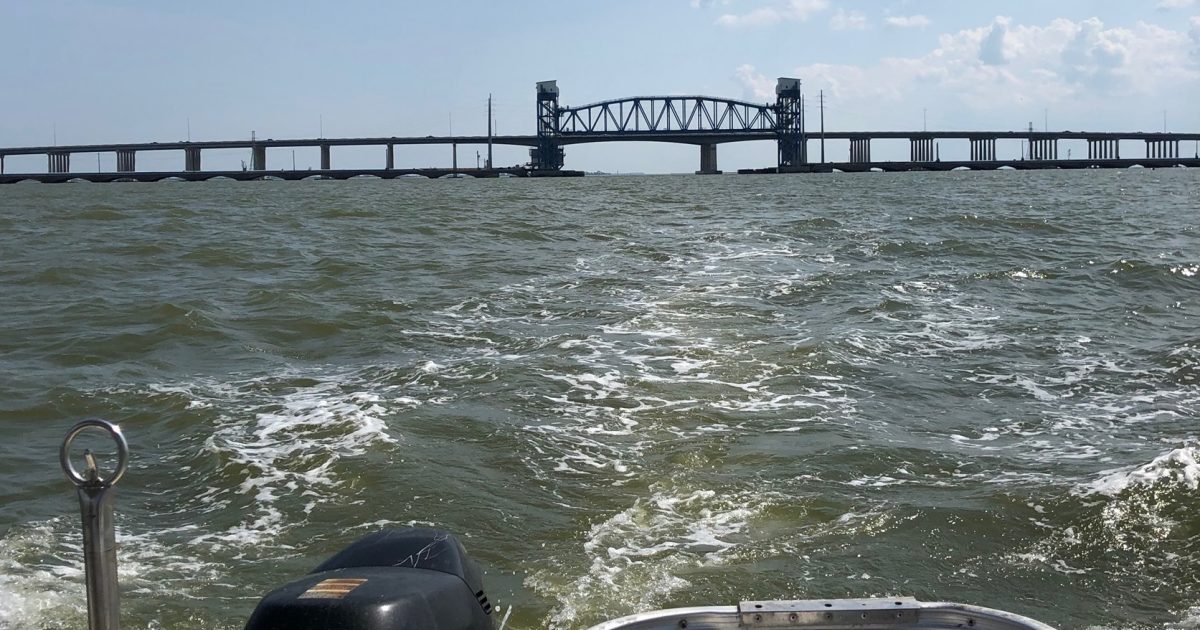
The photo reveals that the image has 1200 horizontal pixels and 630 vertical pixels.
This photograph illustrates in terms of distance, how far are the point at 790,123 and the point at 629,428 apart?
127202mm

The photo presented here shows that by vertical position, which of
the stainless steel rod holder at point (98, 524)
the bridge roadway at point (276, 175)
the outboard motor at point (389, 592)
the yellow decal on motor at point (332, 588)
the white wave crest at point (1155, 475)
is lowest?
the white wave crest at point (1155, 475)

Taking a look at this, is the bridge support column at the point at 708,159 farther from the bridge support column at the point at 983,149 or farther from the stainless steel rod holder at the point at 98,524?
the stainless steel rod holder at the point at 98,524

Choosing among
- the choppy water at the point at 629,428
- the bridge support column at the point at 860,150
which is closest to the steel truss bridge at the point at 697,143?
the bridge support column at the point at 860,150

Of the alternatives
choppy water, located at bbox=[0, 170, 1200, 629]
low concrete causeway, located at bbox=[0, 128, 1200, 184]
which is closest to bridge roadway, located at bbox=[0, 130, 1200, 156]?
low concrete causeway, located at bbox=[0, 128, 1200, 184]

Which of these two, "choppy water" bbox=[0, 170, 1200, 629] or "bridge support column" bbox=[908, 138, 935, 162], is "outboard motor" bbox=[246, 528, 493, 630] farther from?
"bridge support column" bbox=[908, 138, 935, 162]

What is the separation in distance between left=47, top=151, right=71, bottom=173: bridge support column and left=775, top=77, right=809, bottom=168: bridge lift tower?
77487 mm

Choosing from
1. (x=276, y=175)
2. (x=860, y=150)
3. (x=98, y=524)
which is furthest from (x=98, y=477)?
(x=860, y=150)

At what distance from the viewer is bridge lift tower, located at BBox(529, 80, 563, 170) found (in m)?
127

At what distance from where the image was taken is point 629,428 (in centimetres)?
805

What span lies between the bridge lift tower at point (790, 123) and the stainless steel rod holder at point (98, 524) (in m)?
125

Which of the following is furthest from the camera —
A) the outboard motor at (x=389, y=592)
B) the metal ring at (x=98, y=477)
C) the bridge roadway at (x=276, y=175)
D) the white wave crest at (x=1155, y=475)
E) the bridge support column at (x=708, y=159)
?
the bridge support column at (x=708, y=159)

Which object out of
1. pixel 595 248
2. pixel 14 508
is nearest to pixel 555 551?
pixel 14 508

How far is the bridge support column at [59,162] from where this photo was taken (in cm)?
11431

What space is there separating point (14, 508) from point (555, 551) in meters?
3.30
